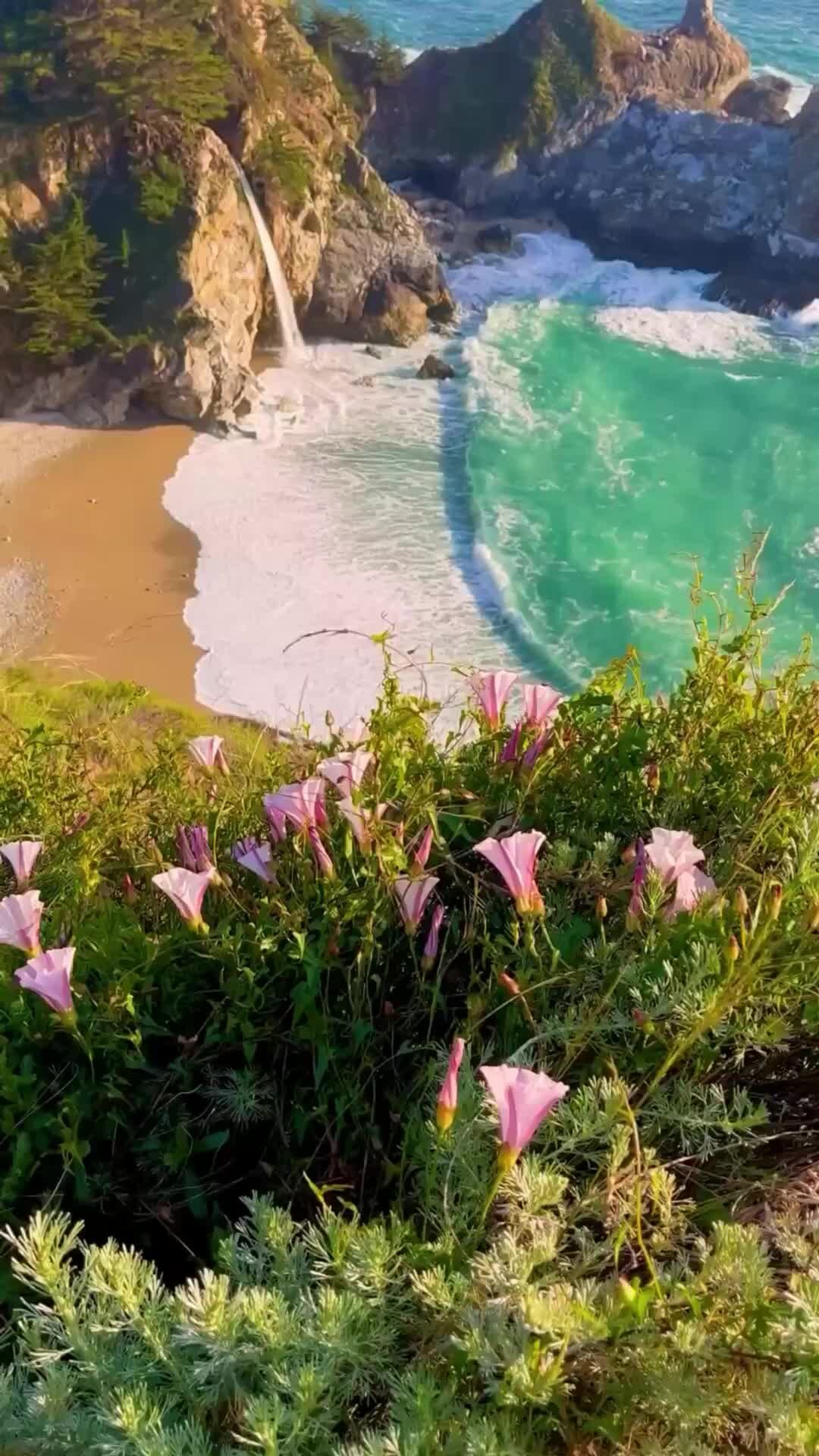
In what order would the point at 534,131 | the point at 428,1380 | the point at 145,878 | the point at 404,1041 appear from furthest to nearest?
the point at 534,131 < the point at 145,878 < the point at 404,1041 < the point at 428,1380

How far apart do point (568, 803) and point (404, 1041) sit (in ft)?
1.88

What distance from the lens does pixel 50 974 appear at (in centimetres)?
169

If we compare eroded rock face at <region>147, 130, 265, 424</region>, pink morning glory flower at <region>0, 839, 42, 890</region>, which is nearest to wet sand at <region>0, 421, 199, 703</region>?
eroded rock face at <region>147, 130, 265, 424</region>

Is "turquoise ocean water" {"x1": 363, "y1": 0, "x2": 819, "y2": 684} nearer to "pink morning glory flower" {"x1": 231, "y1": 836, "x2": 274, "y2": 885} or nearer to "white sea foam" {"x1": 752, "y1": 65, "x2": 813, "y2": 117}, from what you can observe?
"pink morning glory flower" {"x1": 231, "y1": 836, "x2": 274, "y2": 885}

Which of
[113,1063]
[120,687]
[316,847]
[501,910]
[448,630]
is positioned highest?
[316,847]

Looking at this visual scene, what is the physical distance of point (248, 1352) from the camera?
1.26m

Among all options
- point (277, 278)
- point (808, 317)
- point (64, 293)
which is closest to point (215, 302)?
point (277, 278)

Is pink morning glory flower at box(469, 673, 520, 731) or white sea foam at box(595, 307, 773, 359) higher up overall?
A: pink morning glory flower at box(469, 673, 520, 731)

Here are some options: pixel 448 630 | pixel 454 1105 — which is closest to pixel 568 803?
pixel 454 1105

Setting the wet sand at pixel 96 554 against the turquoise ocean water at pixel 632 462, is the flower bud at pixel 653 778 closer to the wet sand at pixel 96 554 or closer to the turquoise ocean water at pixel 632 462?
the wet sand at pixel 96 554

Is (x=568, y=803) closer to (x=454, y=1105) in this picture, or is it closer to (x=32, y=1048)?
(x=454, y=1105)

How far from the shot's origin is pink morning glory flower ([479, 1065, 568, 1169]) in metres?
1.33

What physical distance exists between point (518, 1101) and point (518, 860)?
44cm

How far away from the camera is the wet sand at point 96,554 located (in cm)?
1189
